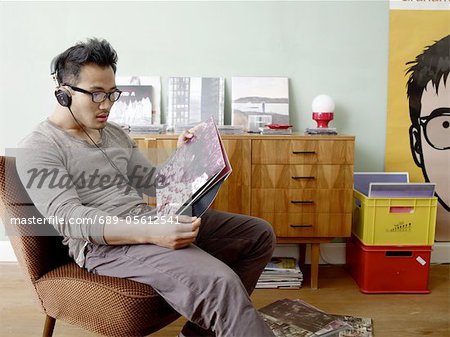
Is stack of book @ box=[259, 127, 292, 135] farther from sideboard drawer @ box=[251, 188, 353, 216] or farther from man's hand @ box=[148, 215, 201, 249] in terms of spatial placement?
man's hand @ box=[148, 215, 201, 249]

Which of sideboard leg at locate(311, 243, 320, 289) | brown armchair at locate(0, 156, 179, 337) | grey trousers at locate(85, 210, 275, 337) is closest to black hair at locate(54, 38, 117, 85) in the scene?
brown armchair at locate(0, 156, 179, 337)

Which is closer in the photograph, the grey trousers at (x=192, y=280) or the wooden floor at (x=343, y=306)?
the grey trousers at (x=192, y=280)

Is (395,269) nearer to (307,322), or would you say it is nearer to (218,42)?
(307,322)

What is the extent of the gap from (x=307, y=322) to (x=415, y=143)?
1.35 m

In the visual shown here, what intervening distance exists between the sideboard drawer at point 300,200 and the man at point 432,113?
2.14ft

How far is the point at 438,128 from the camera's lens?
2.75 meters

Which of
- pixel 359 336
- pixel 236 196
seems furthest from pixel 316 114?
pixel 359 336

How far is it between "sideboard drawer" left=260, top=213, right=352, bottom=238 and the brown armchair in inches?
40.4

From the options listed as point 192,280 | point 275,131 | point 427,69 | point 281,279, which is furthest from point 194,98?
point 192,280

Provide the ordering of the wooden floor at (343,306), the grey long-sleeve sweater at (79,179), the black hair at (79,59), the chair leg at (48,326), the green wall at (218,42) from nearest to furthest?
the grey long-sleeve sweater at (79,179), the black hair at (79,59), the chair leg at (48,326), the wooden floor at (343,306), the green wall at (218,42)

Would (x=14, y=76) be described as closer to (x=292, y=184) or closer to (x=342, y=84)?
(x=292, y=184)

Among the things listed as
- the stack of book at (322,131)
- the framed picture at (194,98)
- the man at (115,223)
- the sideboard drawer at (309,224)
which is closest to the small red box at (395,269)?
the sideboard drawer at (309,224)

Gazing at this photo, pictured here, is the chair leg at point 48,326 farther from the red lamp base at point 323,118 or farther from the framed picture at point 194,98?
the red lamp base at point 323,118

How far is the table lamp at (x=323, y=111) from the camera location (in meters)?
2.57
